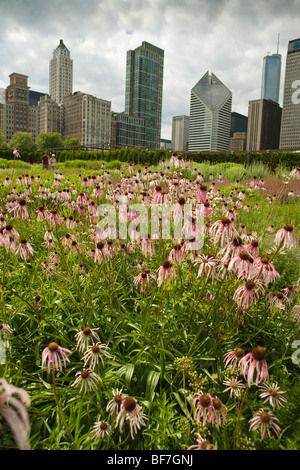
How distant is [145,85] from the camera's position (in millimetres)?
196875

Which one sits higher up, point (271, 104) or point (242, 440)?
point (271, 104)

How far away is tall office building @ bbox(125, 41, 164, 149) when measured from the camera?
627 ft

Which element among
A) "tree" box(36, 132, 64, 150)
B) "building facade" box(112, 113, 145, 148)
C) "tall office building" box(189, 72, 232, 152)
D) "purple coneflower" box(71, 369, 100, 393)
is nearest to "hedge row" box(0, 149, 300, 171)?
"purple coneflower" box(71, 369, 100, 393)

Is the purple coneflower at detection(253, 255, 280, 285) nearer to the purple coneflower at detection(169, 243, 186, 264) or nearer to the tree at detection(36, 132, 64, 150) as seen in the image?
the purple coneflower at detection(169, 243, 186, 264)

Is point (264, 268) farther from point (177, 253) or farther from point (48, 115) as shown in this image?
point (48, 115)

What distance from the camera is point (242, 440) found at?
1369 mm

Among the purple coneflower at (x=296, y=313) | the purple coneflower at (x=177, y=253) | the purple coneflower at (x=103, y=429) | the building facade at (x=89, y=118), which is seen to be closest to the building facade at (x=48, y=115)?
the building facade at (x=89, y=118)

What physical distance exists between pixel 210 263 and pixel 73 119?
174 meters

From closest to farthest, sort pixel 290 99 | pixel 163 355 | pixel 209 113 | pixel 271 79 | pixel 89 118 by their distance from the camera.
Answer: pixel 163 355, pixel 290 99, pixel 209 113, pixel 89 118, pixel 271 79

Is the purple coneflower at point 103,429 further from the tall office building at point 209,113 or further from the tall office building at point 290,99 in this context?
the tall office building at point 209,113

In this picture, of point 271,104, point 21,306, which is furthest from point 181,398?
point 271,104

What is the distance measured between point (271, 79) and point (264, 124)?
4596cm

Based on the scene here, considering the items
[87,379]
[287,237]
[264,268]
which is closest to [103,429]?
[87,379]

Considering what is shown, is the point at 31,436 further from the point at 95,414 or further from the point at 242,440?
the point at 242,440
